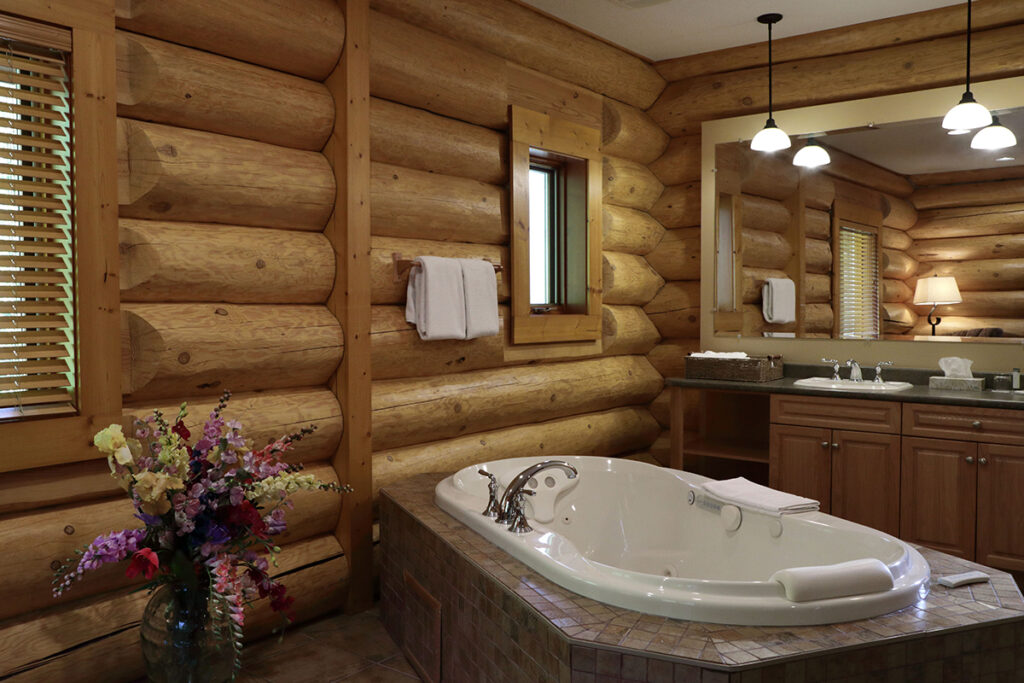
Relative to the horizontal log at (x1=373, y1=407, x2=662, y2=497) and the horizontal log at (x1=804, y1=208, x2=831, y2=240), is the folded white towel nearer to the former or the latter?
the horizontal log at (x1=373, y1=407, x2=662, y2=497)

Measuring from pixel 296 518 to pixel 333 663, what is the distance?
0.55 meters

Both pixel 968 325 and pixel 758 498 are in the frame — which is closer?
pixel 758 498

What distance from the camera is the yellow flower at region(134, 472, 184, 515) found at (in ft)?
6.62

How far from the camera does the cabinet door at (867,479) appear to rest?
3.60 meters

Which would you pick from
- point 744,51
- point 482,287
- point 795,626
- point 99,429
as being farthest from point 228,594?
point 744,51

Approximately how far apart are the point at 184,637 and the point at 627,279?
333 cm

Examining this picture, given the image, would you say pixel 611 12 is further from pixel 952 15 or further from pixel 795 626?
pixel 795 626

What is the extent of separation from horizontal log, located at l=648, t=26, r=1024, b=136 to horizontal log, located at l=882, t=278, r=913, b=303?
3.44 feet

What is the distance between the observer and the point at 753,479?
4551 mm

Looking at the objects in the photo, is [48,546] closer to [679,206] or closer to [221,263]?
[221,263]

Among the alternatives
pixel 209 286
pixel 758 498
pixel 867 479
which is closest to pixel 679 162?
pixel 867 479

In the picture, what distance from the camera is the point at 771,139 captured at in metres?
4.21

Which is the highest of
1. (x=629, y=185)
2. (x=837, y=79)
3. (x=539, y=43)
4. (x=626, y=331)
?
(x=539, y=43)

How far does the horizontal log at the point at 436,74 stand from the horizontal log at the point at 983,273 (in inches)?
93.9
